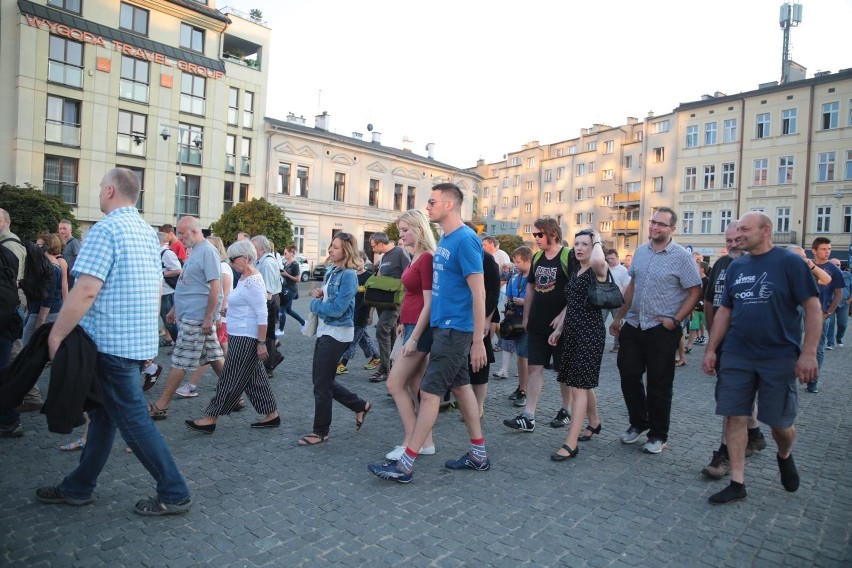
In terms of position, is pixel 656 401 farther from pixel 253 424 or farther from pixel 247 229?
pixel 247 229

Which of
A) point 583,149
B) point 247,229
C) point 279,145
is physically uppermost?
point 583,149

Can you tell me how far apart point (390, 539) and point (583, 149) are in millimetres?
65693

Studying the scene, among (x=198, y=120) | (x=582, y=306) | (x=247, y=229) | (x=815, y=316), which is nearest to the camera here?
(x=815, y=316)

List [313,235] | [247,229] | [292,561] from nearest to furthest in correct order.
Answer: [292,561]
[247,229]
[313,235]

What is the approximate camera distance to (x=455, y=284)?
14.7 feet

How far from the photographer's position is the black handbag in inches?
196

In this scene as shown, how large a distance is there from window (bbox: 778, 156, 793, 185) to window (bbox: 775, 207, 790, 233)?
199 centimetres

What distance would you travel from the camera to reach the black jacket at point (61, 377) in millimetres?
3303

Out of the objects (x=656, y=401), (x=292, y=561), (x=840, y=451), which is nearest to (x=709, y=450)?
(x=656, y=401)

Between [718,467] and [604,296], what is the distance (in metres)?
1.58

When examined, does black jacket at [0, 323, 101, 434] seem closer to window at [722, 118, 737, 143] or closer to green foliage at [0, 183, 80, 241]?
green foliage at [0, 183, 80, 241]

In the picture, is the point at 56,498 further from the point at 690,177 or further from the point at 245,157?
the point at 690,177

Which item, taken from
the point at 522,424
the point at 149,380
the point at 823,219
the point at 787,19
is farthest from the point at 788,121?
the point at 149,380

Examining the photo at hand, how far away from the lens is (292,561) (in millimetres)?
3188
